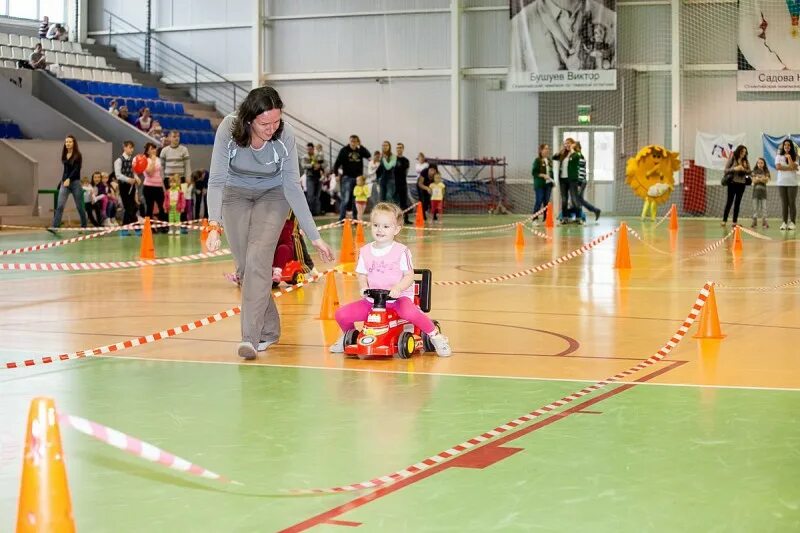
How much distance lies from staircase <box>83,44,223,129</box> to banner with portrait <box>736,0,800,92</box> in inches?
664

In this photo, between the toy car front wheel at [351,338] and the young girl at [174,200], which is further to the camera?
the young girl at [174,200]

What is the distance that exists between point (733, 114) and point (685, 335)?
30.3 metres

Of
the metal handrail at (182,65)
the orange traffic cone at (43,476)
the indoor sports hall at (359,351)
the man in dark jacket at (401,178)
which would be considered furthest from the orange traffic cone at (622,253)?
the metal handrail at (182,65)

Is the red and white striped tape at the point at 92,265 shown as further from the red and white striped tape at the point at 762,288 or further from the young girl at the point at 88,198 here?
the young girl at the point at 88,198

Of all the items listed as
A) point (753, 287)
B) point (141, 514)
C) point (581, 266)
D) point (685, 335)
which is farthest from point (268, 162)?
point (581, 266)

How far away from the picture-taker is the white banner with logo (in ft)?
125

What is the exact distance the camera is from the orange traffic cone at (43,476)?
Answer: 11.1 ft

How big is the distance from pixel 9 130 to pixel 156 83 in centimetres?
1229

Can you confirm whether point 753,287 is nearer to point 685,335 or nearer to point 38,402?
point 685,335

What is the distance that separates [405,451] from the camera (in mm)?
5844

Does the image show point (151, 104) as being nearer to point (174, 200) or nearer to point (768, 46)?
point (174, 200)

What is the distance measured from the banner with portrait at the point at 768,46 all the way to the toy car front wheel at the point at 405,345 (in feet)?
103

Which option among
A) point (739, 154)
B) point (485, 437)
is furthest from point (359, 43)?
point (485, 437)

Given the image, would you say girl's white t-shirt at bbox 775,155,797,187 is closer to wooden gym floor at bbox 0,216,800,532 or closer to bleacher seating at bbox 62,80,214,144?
wooden gym floor at bbox 0,216,800,532
